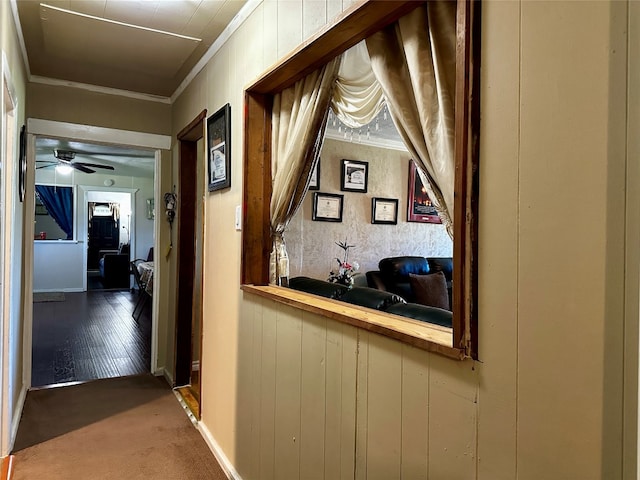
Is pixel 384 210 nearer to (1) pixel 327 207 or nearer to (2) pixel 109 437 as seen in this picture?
(1) pixel 327 207

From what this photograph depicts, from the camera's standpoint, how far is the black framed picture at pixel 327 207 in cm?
403

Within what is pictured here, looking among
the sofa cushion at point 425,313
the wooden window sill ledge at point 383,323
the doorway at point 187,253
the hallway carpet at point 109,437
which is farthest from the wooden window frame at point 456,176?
the doorway at point 187,253

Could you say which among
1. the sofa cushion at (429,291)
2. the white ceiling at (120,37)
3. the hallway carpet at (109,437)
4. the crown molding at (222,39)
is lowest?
the hallway carpet at (109,437)

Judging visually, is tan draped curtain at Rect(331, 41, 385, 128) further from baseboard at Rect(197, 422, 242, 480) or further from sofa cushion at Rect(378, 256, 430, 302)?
sofa cushion at Rect(378, 256, 430, 302)

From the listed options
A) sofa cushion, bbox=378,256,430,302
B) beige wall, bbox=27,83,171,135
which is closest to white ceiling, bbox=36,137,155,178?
beige wall, bbox=27,83,171,135

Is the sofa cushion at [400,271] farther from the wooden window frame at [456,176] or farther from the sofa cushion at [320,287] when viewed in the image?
the wooden window frame at [456,176]

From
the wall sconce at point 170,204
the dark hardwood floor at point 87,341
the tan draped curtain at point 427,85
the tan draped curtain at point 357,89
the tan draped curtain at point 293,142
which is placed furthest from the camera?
the dark hardwood floor at point 87,341

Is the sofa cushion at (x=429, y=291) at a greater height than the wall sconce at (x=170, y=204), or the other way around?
the wall sconce at (x=170, y=204)

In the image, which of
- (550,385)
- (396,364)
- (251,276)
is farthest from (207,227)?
(550,385)

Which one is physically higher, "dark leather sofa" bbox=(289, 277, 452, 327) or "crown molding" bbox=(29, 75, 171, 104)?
"crown molding" bbox=(29, 75, 171, 104)

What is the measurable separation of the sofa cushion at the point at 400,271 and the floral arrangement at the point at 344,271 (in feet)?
0.94

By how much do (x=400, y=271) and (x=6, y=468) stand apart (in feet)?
10.5

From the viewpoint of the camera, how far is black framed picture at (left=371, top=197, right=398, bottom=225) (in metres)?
4.40

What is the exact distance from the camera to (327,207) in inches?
162
